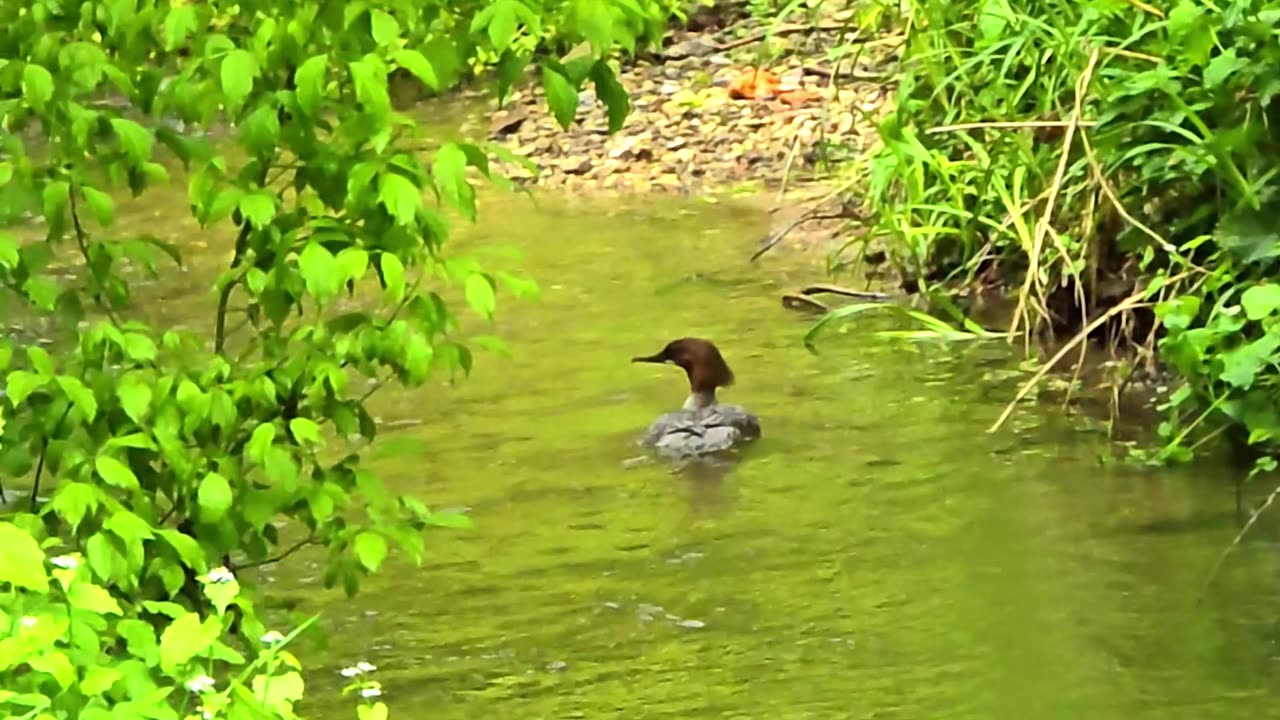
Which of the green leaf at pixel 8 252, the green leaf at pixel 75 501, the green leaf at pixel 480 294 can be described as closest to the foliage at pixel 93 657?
the green leaf at pixel 75 501

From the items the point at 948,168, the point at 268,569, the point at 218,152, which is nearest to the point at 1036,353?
the point at 948,168

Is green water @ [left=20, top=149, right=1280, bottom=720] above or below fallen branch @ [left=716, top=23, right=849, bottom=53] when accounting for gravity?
below

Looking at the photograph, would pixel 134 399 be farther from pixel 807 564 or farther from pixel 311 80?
pixel 807 564

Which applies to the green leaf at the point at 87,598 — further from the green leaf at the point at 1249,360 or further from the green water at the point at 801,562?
the green leaf at the point at 1249,360

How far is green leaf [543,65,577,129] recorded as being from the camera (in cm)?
395

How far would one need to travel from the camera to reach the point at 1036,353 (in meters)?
7.84

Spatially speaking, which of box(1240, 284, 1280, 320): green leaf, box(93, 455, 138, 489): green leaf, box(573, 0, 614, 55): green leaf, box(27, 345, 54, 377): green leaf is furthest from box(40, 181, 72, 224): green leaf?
box(1240, 284, 1280, 320): green leaf

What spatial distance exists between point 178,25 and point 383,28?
39 cm

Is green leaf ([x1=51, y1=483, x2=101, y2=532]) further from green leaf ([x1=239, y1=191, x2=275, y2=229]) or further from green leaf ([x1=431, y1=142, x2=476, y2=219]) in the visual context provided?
green leaf ([x1=431, y1=142, x2=476, y2=219])

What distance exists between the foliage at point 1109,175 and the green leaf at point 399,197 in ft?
9.45

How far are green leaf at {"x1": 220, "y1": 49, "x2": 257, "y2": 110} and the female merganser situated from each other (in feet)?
11.6

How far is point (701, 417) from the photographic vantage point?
7.27 meters

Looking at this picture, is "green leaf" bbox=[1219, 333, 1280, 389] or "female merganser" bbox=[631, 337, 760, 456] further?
"female merganser" bbox=[631, 337, 760, 456]

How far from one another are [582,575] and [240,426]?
207 centimetres
